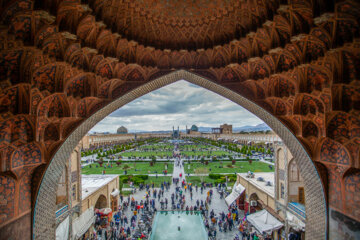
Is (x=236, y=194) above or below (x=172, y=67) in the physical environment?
below

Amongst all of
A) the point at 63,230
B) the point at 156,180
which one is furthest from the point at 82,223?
the point at 156,180

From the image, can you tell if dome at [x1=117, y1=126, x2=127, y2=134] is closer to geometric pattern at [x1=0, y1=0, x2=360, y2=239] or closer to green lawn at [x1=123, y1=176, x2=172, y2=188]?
green lawn at [x1=123, y1=176, x2=172, y2=188]

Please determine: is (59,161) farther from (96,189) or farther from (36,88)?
(96,189)

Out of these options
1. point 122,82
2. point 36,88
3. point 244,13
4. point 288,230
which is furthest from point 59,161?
point 288,230

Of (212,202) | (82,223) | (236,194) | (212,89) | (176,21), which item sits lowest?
(212,202)

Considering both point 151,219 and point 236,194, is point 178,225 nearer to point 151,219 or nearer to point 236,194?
point 151,219

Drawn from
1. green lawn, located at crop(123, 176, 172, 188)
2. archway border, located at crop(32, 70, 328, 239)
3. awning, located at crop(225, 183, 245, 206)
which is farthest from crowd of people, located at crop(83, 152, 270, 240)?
archway border, located at crop(32, 70, 328, 239)
